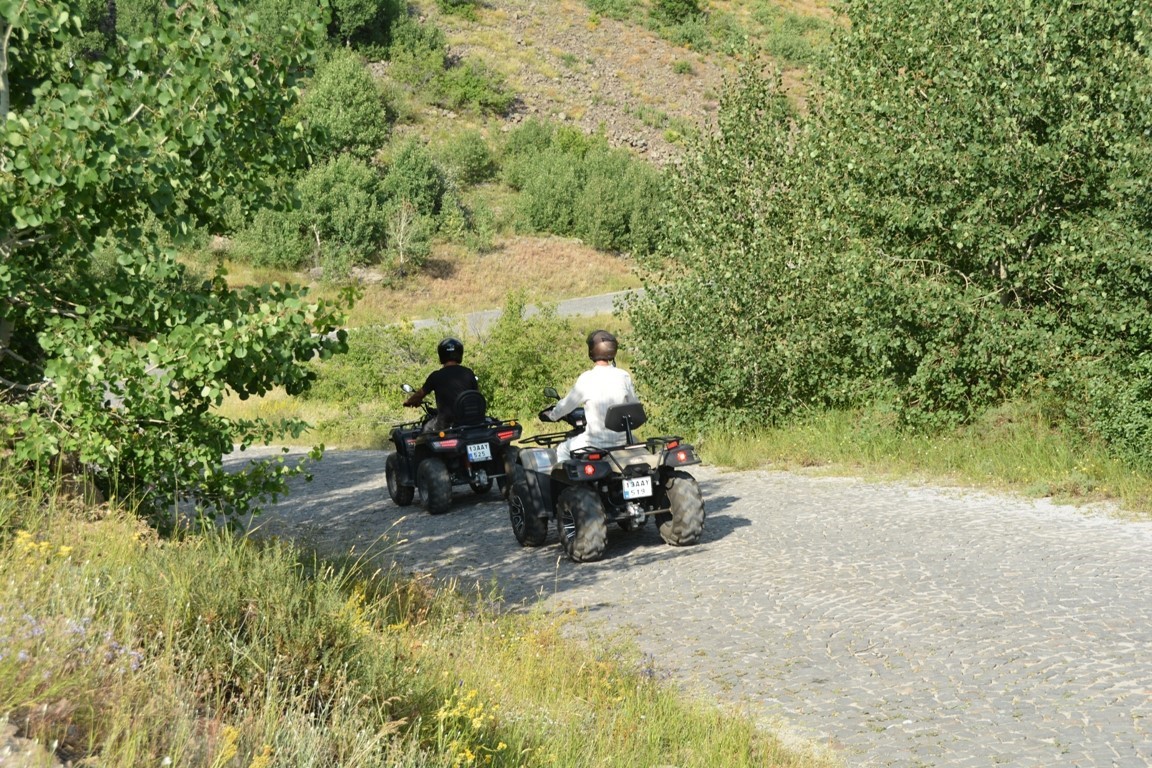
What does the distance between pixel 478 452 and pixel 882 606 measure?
6558 millimetres

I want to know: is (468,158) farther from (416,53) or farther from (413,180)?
(416,53)

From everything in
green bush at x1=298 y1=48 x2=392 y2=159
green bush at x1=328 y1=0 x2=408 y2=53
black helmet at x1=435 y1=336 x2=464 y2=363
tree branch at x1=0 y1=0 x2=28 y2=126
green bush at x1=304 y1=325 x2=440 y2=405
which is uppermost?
green bush at x1=328 y1=0 x2=408 y2=53

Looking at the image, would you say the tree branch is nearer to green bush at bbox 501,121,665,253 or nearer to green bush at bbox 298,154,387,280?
green bush at bbox 298,154,387,280

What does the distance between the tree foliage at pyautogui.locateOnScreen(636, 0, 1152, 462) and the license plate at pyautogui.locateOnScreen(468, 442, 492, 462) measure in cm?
449

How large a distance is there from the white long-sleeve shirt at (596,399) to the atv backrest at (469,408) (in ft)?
10.4

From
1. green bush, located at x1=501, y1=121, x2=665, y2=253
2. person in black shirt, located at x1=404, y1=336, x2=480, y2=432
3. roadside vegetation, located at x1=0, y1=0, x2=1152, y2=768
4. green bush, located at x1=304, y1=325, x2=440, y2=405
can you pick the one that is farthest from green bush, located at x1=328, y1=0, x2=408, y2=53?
person in black shirt, located at x1=404, y1=336, x2=480, y2=432

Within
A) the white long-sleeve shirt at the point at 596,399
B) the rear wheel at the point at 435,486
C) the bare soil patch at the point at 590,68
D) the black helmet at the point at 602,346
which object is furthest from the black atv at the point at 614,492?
the bare soil patch at the point at 590,68

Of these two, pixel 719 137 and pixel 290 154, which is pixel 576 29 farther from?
pixel 290 154

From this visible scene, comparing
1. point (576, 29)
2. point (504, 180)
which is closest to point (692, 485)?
point (504, 180)

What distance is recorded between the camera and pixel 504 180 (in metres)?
62.2

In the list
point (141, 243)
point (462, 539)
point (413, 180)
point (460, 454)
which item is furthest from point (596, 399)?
point (413, 180)

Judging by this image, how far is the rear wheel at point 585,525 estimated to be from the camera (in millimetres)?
10477

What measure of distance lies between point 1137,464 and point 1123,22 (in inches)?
212

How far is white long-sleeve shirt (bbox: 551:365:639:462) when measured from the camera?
1104cm
